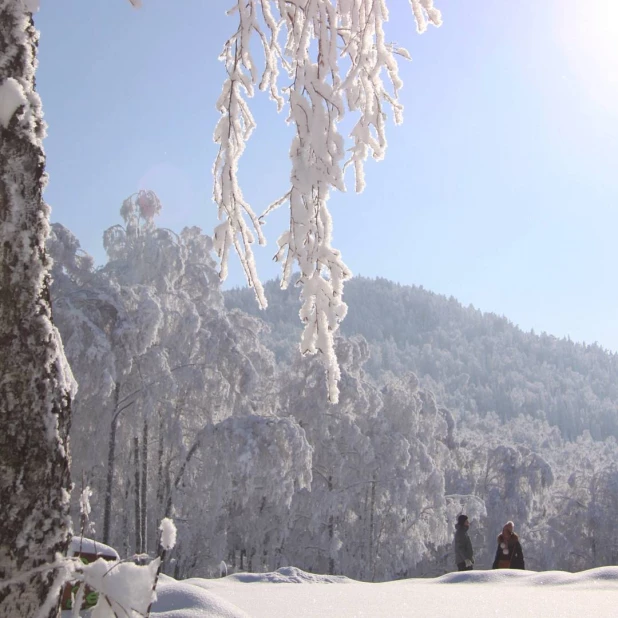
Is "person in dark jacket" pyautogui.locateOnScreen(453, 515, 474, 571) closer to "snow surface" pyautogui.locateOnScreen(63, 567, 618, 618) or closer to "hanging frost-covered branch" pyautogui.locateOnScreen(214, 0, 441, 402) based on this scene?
"snow surface" pyautogui.locateOnScreen(63, 567, 618, 618)

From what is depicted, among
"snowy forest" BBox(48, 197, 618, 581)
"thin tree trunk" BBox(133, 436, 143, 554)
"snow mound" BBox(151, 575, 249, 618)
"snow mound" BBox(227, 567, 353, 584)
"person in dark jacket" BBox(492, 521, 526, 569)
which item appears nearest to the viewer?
"snow mound" BBox(151, 575, 249, 618)

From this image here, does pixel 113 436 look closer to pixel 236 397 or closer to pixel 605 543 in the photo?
pixel 236 397

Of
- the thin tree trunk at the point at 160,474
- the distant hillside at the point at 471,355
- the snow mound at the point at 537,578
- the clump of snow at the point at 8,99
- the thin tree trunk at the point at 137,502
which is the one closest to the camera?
the clump of snow at the point at 8,99

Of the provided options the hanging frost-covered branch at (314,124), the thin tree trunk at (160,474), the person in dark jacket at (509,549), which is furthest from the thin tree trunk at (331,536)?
the hanging frost-covered branch at (314,124)

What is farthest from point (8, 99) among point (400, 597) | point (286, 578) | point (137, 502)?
point (137, 502)

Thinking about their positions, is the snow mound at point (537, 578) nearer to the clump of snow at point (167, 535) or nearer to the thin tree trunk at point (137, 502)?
the clump of snow at point (167, 535)

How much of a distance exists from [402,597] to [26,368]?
3.01m

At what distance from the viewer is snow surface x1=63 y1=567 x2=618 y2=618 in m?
3.10

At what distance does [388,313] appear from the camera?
602ft

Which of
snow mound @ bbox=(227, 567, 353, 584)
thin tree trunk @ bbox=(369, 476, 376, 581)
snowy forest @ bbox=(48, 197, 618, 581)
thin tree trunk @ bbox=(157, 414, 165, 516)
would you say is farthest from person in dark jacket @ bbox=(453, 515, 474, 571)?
thin tree trunk @ bbox=(369, 476, 376, 581)

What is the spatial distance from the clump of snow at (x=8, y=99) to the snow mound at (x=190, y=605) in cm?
221

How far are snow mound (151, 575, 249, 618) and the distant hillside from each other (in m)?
106

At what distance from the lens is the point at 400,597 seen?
378cm

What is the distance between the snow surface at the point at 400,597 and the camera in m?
3.10
